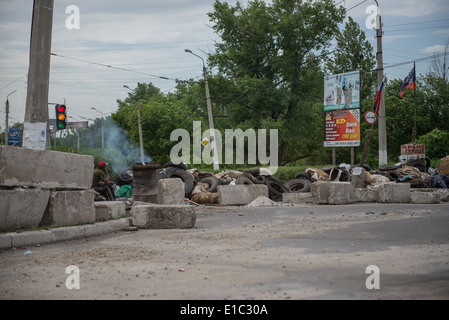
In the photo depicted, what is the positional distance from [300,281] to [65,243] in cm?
529

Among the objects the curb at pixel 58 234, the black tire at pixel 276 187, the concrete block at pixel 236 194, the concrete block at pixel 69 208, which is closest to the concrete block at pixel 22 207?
the concrete block at pixel 69 208

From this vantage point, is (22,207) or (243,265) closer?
(243,265)

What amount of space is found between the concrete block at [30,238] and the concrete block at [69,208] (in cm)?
74

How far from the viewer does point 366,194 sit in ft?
67.0

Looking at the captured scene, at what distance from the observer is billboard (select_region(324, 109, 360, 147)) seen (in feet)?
107

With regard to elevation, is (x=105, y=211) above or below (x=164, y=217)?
above

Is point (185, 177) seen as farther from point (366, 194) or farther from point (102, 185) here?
point (366, 194)

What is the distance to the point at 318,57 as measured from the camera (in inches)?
1935

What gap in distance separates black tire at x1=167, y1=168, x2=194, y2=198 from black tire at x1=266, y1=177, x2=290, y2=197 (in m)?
3.43

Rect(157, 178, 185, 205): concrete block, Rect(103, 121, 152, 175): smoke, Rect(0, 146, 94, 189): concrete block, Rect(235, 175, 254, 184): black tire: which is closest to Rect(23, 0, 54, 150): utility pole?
Rect(0, 146, 94, 189): concrete block

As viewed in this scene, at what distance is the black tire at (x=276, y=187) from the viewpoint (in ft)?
76.5

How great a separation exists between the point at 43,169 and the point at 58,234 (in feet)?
4.12

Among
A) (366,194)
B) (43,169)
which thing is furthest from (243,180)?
(43,169)
